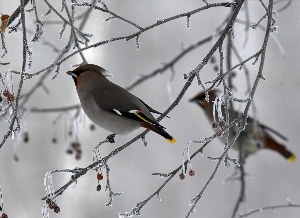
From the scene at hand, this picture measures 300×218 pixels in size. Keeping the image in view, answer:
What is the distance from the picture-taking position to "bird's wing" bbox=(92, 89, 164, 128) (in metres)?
3.07

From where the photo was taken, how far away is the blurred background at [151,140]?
976 centimetres

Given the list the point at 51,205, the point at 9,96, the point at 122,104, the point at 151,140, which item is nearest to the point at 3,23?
the point at 9,96

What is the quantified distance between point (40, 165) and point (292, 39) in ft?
13.1

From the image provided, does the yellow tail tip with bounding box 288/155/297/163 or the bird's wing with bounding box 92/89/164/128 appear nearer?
the bird's wing with bounding box 92/89/164/128

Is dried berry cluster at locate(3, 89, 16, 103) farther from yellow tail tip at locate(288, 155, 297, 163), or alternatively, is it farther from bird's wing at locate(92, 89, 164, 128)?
yellow tail tip at locate(288, 155, 297, 163)

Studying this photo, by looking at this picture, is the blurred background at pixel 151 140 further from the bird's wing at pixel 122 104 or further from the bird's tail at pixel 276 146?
the bird's wing at pixel 122 104

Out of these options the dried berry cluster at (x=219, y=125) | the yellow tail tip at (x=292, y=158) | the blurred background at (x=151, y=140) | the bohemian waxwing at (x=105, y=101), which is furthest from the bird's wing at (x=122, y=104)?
the blurred background at (x=151, y=140)

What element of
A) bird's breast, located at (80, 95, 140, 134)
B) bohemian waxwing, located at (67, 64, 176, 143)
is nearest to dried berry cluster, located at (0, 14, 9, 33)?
bohemian waxwing, located at (67, 64, 176, 143)

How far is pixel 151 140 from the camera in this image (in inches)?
410

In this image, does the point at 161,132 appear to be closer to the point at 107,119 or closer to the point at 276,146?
the point at 107,119

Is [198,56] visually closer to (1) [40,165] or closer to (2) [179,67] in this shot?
(2) [179,67]

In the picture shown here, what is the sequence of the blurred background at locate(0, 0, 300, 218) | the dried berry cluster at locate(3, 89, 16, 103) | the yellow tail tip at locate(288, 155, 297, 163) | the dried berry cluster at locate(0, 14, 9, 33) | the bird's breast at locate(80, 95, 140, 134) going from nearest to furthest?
the dried berry cluster at locate(3, 89, 16, 103)
the dried berry cluster at locate(0, 14, 9, 33)
the bird's breast at locate(80, 95, 140, 134)
the yellow tail tip at locate(288, 155, 297, 163)
the blurred background at locate(0, 0, 300, 218)

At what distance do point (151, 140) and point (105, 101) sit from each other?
23.6 ft

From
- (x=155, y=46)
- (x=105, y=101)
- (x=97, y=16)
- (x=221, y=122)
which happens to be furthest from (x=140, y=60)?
(x=221, y=122)
